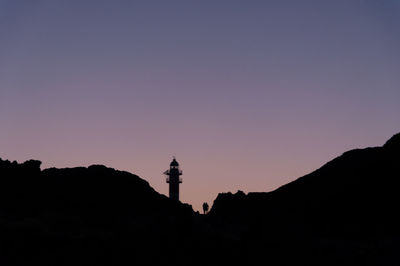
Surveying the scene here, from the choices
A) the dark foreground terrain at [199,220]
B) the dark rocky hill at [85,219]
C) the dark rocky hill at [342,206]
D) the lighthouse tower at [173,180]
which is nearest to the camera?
the dark rocky hill at [85,219]

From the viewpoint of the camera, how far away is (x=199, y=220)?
46.7 meters

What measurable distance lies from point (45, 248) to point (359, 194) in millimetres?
36676

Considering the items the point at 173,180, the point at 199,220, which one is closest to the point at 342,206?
the point at 199,220

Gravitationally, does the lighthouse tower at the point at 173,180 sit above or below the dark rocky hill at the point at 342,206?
above

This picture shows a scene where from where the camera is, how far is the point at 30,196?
44188mm

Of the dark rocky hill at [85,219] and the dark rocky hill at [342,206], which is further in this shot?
the dark rocky hill at [342,206]

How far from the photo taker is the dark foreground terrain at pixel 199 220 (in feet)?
107

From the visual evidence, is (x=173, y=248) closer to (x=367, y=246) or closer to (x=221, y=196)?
(x=367, y=246)

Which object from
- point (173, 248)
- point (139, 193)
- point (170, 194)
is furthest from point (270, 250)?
point (170, 194)

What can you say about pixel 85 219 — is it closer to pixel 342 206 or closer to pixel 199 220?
pixel 199 220

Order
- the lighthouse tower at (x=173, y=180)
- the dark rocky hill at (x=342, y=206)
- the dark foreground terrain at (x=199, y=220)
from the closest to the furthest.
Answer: the dark foreground terrain at (x=199, y=220), the dark rocky hill at (x=342, y=206), the lighthouse tower at (x=173, y=180)

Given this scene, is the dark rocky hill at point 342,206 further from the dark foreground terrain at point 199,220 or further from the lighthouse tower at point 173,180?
the lighthouse tower at point 173,180

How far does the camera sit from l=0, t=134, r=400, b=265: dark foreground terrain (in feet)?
107

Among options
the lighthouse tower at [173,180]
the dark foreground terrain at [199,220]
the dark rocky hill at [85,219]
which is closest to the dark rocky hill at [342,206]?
the dark foreground terrain at [199,220]
